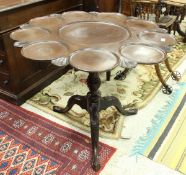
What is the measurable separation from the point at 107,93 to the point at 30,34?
1.09 m

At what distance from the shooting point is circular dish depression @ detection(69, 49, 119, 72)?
1.24 m

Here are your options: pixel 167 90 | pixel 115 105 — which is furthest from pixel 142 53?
pixel 167 90

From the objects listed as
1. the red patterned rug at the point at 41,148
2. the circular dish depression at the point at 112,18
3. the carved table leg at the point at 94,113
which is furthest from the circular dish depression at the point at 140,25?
the red patterned rug at the point at 41,148

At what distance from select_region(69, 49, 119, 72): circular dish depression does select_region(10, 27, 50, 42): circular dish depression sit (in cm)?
32

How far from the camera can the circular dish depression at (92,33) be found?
1.53m

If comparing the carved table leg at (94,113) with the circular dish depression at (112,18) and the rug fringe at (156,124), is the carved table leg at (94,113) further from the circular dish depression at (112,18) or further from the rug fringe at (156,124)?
the circular dish depression at (112,18)

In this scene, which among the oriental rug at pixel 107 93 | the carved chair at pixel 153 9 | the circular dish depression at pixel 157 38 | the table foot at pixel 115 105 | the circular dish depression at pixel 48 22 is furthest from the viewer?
the carved chair at pixel 153 9

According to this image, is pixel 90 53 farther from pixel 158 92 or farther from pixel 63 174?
pixel 158 92

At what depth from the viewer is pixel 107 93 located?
2.42 meters

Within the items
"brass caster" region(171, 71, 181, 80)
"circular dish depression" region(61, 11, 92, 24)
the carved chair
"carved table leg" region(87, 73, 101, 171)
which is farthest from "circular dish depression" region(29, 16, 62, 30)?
the carved chair

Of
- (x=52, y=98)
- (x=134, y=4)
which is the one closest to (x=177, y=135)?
(x=52, y=98)

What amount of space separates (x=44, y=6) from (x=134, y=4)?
163 cm

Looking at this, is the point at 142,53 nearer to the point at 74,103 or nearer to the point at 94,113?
the point at 94,113

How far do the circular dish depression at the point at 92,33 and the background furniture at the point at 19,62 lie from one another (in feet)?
1.70
